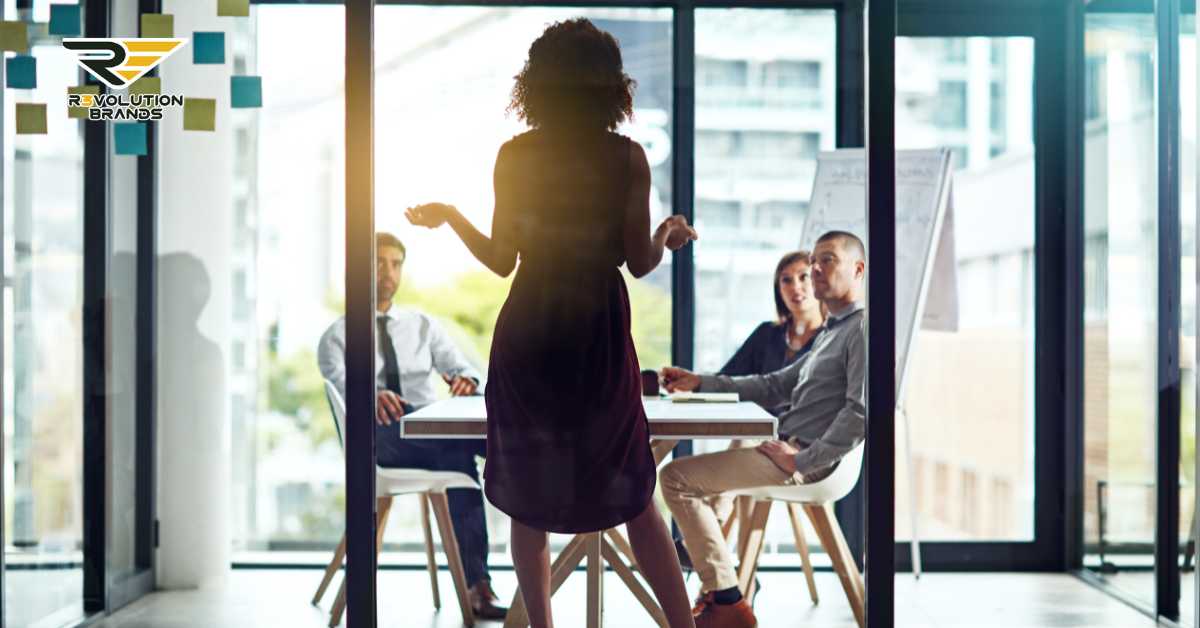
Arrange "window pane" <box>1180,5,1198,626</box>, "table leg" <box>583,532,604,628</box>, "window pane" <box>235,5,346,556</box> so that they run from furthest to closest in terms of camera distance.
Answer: "window pane" <box>1180,5,1198,626</box> < "window pane" <box>235,5,346,556</box> < "table leg" <box>583,532,604,628</box>

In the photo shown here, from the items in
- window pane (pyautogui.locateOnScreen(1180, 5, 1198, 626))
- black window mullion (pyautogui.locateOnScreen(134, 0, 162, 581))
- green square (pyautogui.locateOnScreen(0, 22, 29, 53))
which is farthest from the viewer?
window pane (pyautogui.locateOnScreen(1180, 5, 1198, 626))

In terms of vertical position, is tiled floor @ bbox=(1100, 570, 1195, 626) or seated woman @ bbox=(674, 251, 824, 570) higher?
seated woman @ bbox=(674, 251, 824, 570)

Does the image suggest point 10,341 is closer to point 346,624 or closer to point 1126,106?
point 346,624

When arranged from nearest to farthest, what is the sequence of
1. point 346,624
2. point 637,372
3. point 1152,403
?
1. point 637,372
2. point 346,624
3. point 1152,403

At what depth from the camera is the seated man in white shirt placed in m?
3.24

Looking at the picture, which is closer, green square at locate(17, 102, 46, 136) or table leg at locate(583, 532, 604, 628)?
table leg at locate(583, 532, 604, 628)

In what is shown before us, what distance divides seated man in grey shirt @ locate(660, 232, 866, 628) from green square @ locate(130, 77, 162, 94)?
1.77m

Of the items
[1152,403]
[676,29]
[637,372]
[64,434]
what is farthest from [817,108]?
[64,434]

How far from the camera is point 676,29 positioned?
3.65 m

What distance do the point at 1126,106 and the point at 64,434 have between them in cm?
374

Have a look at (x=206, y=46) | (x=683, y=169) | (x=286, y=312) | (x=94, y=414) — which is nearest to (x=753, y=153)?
(x=683, y=169)

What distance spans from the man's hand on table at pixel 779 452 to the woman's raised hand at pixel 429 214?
3.61 ft

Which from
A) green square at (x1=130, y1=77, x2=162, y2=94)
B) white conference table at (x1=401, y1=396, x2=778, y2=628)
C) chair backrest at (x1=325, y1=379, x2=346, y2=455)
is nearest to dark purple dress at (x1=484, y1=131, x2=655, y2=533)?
white conference table at (x1=401, y1=396, x2=778, y2=628)

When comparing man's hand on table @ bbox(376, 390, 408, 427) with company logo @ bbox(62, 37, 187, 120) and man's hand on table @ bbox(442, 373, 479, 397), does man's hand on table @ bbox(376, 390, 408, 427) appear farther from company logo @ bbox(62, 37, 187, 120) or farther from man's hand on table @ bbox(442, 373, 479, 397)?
company logo @ bbox(62, 37, 187, 120)
